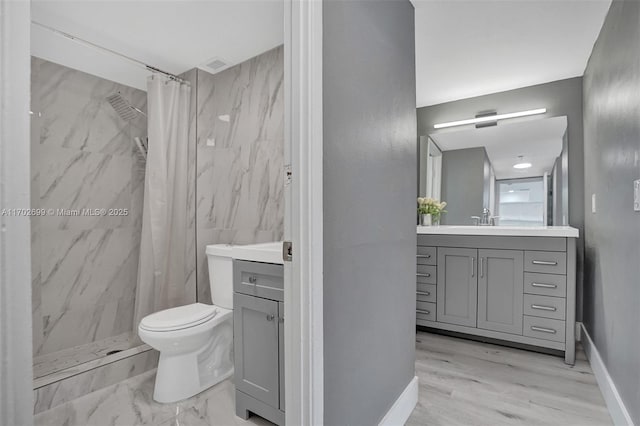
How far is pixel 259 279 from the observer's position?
1.57m

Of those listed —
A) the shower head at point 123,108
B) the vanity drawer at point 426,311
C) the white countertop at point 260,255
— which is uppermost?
the shower head at point 123,108

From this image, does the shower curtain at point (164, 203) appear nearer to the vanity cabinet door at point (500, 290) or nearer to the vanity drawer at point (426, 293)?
the vanity drawer at point (426, 293)

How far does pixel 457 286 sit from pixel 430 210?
2.70 feet

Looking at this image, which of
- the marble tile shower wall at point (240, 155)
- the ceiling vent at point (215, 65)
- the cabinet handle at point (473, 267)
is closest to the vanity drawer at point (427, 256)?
the cabinet handle at point (473, 267)

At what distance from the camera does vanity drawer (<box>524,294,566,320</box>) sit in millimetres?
2332

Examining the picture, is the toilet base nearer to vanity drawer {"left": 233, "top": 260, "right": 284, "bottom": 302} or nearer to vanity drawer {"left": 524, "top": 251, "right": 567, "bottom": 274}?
vanity drawer {"left": 233, "top": 260, "right": 284, "bottom": 302}

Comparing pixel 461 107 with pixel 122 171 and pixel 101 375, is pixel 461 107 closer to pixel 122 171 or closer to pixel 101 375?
pixel 122 171

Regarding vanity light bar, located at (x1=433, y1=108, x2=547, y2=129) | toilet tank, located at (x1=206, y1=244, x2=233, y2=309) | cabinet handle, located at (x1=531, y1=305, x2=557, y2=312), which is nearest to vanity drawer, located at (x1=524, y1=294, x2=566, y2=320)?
cabinet handle, located at (x1=531, y1=305, x2=557, y2=312)

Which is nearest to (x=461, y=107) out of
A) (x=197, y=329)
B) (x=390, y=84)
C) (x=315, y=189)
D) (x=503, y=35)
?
(x=503, y=35)

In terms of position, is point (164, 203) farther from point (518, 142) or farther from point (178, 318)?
point (518, 142)

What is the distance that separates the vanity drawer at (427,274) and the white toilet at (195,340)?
162cm

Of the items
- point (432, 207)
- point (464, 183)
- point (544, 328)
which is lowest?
point (544, 328)

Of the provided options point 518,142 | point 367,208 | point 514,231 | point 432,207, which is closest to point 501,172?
point 518,142

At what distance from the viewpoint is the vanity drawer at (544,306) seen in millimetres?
2332
